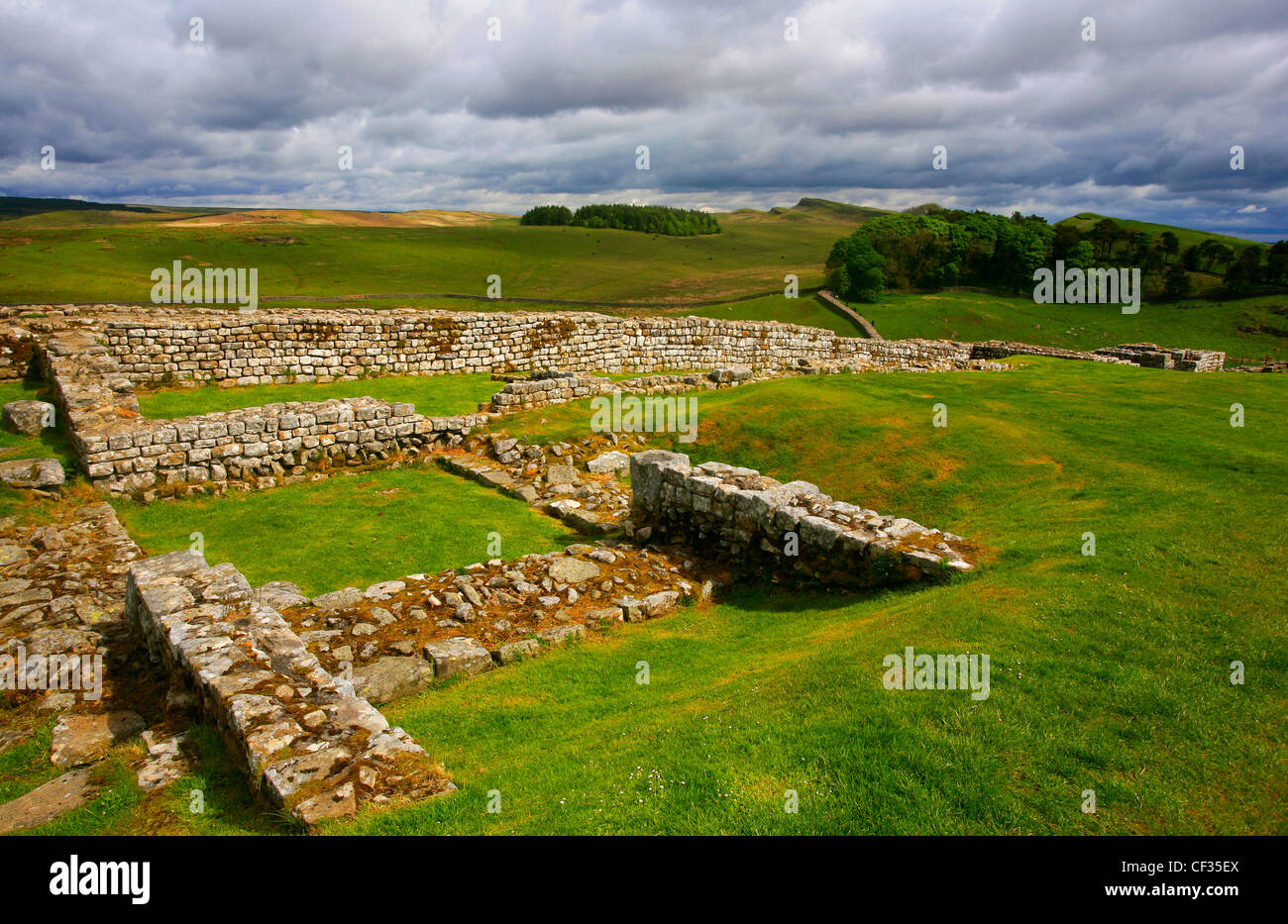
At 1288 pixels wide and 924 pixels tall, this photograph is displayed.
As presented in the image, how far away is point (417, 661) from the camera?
8445 mm

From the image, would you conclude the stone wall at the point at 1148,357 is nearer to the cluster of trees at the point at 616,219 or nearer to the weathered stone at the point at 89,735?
the weathered stone at the point at 89,735

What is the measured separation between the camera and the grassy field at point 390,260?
244 feet

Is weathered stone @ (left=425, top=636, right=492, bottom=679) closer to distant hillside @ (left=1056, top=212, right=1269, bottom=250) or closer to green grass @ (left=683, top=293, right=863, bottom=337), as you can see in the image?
green grass @ (left=683, top=293, right=863, bottom=337)

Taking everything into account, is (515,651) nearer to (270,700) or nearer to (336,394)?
(270,700)

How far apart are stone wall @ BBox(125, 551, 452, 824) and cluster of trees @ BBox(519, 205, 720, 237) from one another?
156694 mm

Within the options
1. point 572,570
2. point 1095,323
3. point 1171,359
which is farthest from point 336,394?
point 1095,323

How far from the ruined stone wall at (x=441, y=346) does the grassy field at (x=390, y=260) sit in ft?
153

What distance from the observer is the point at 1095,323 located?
64.7 m

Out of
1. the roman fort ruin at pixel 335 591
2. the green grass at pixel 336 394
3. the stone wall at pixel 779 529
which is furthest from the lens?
the green grass at pixel 336 394

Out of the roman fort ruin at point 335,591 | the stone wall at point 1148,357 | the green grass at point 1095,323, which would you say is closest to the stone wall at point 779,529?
the roman fort ruin at point 335,591
